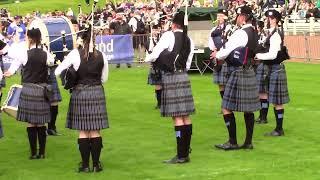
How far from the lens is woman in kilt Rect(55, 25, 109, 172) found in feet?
24.1

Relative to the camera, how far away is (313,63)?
66.6 feet

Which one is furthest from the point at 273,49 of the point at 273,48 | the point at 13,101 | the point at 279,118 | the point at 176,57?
the point at 13,101

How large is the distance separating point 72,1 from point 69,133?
167 feet

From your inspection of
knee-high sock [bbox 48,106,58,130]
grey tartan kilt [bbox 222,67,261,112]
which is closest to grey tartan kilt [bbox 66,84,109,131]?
grey tartan kilt [bbox 222,67,261,112]

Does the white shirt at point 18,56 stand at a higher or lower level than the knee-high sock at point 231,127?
higher

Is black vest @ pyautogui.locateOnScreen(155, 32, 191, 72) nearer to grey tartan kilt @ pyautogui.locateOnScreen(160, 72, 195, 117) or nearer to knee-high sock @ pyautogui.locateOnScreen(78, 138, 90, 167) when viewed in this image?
grey tartan kilt @ pyautogui.locateOnScreen(160, 72, 195, 117)

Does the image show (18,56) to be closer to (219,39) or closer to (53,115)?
(53,115)

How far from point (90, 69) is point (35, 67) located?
1127 mm

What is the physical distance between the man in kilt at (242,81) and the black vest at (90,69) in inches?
66.3

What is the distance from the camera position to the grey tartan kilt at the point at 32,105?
26.7ft

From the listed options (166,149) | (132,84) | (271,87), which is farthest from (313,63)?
(166,149)

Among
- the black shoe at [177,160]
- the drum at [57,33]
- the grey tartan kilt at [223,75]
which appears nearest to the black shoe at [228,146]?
the black shoe at [177,160]

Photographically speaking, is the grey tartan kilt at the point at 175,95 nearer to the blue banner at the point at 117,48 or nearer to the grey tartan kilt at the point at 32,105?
the grey tartan kilt at the point at 32,105

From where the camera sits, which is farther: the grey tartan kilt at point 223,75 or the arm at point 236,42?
the grey tartan kilt at point 223,75
